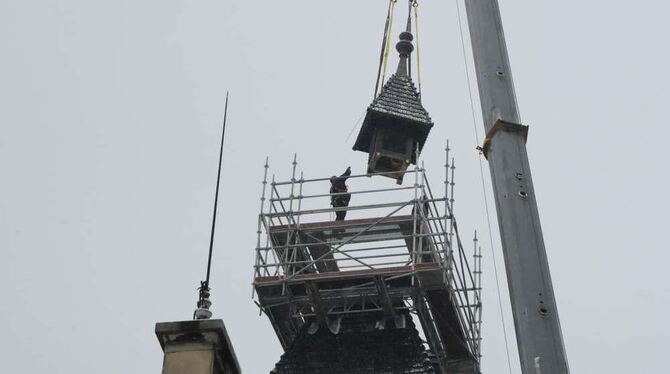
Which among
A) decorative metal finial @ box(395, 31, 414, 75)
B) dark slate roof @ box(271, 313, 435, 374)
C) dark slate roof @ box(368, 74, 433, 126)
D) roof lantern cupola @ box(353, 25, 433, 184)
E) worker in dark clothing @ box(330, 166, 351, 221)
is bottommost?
dark slate roof @ box(271, 313, 435, 374)

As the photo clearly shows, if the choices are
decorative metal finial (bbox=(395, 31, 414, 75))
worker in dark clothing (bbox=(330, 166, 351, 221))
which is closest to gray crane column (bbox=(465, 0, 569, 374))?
worker in dark clothing (bbox=(330, 166, 351, 221))

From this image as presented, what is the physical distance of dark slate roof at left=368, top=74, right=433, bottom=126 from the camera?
30609 mm

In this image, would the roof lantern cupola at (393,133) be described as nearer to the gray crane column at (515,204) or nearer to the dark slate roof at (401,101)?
the dark slate roof at (401,101)

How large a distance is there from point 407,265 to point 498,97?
41.0 feet

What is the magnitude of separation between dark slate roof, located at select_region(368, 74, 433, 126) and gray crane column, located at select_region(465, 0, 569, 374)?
1527cm

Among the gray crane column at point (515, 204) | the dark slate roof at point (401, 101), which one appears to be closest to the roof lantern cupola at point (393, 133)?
the dark slate roof at point (401, 101)

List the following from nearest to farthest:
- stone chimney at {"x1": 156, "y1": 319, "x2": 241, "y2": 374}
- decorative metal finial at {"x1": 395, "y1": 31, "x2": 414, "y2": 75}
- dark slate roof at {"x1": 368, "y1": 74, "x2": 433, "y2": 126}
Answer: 1. stone chimney at {"x1": 156, "y1": 319, "x2": 241, "y2": 374}
2. dark slate roof at {"x1": 368, "y1": 74, "x2": 433, "y2": 126}
3. decorative metal finial at {"x1": 395, "y1": 31, "x2": 414, "y2": 75}

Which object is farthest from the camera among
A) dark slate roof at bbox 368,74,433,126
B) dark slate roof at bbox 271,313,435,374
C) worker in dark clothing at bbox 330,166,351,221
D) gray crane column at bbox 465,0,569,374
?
dark slate roof at bbox 368,74,433,126

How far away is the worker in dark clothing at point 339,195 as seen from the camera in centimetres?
2905

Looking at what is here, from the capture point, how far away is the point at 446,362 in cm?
2911

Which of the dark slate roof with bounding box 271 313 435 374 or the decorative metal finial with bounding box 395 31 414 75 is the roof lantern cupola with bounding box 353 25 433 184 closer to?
the decorative metal finial with bounding box 395 31 414 75

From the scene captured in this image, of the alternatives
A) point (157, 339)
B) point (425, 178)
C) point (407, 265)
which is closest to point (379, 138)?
point (425, 178)

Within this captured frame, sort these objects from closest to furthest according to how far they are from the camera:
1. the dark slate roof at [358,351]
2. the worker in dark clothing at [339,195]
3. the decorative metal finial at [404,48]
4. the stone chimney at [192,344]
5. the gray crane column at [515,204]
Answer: the gray crane column at [515,204], the stone chimney at [192,344], the dark slate roof at [358,351], the worker in dark clothing at [339,195], the decorative metal finial at [404,48]

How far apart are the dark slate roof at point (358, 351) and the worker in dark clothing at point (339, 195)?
107 inches
